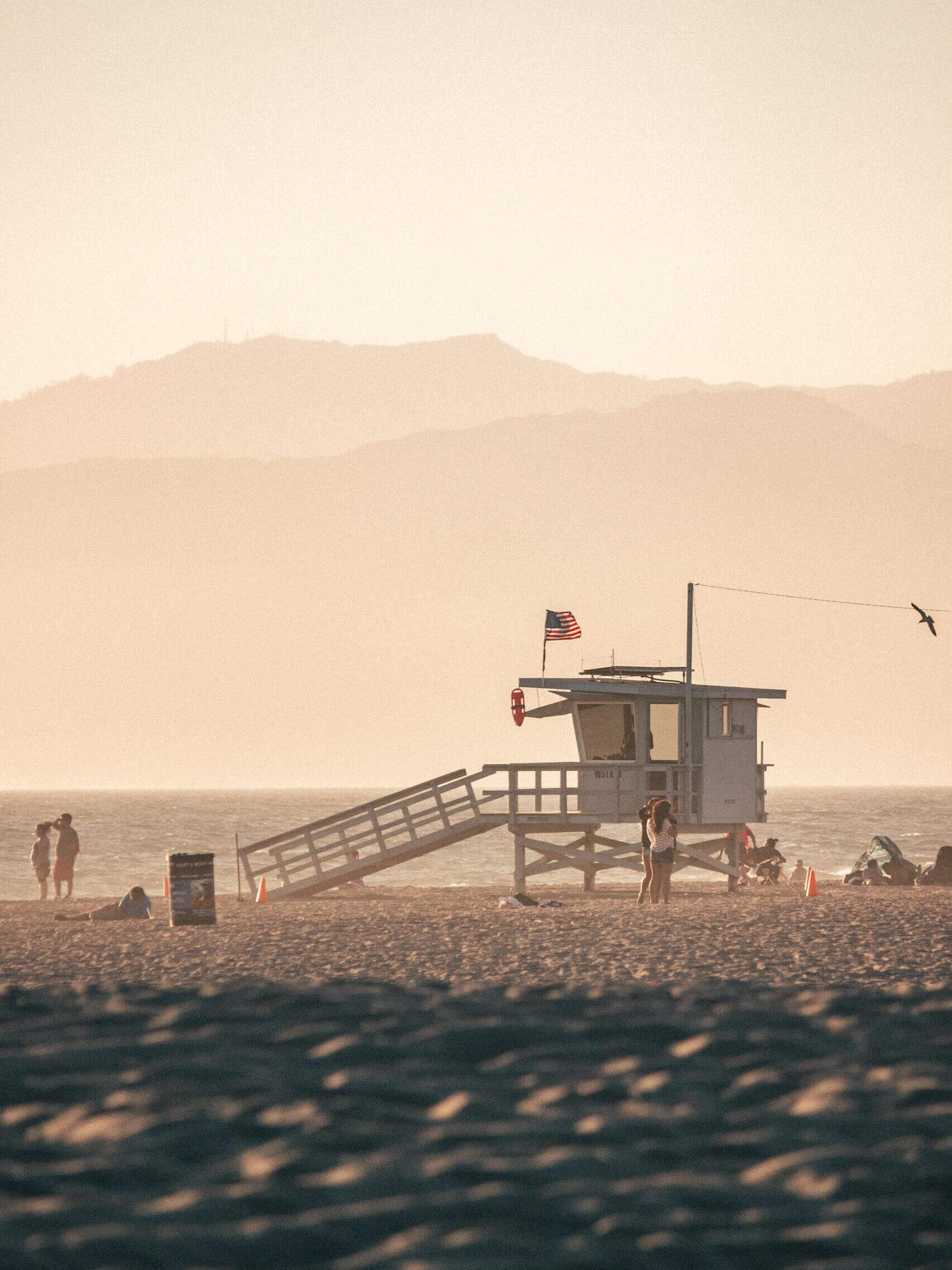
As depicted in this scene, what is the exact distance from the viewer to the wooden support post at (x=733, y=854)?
31703mm

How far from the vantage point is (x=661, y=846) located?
2533cm

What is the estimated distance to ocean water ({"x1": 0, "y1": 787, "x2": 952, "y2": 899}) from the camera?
53750 millimetres

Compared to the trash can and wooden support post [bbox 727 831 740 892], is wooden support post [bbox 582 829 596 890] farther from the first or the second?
the trash can

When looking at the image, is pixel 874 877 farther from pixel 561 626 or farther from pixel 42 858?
pixel 42 858

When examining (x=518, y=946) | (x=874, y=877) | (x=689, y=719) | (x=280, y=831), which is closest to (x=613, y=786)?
(x=689, y=719)

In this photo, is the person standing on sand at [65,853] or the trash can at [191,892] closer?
the trash can at [191,892]

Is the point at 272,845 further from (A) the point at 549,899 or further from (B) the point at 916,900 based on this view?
(B) the point at 916,900

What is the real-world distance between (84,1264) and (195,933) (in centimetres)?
1197

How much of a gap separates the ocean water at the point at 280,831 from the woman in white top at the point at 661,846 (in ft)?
34.5

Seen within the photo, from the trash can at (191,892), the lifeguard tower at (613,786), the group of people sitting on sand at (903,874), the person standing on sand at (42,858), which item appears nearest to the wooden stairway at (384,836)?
the lifeguard tower at (613,786)

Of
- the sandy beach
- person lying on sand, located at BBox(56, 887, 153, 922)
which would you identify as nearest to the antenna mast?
the sandy beach

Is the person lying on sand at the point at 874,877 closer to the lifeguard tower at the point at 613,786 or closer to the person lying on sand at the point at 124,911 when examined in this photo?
the lifeguard tower at the point at 613,786

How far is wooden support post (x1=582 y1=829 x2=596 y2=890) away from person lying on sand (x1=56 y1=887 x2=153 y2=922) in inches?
393

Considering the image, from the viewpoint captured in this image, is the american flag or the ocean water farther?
the ocean water
